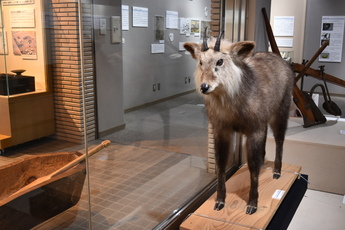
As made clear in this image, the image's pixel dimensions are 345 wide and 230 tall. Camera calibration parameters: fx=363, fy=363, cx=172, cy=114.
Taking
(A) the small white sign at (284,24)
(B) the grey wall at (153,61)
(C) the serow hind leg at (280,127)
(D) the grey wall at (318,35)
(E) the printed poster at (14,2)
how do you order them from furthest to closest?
(A) the small white sign at (284,24) < (D) the grey wall at (318,35) < (C) the serow hind leg at (280,127) < (B) the grey wall at (153,61) < (E) the printed poster at (14,2)

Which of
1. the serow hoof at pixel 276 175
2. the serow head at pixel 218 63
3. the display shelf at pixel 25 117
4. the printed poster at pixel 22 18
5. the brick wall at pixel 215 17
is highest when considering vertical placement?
the brick wall at pixel 215 17

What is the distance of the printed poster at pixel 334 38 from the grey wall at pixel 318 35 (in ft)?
0.17

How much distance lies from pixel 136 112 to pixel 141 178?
602 millimetres

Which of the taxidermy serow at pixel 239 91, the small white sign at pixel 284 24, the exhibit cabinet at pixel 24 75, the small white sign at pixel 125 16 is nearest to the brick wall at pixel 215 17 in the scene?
the taxidermy serow at pixel 239 91

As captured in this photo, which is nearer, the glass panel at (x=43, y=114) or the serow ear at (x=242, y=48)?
the glass panel at (x=43, y=114)

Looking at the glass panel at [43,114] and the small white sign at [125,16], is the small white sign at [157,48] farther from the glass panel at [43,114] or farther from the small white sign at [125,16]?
the glass panel at [43,114]

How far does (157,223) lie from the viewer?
111 inches

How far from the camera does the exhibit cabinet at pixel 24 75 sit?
1621 millimetres

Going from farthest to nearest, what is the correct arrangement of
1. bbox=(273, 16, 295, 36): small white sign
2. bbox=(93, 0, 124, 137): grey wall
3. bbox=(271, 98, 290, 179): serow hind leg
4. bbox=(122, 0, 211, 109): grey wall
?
1. bbox=(273, 16, 295, 36): small white sign
2. bbox=(271, 98, 290, 179): serow hind leg
3. bbox=(122, 0, 211, 109): grey wall
4. bbox=(93, 0, 124, 137): grey wall

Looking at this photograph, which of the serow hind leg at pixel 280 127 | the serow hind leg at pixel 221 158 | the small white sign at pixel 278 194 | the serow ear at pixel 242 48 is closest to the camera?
the serow ear at pixel 242 48

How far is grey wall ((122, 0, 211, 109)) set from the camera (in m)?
2.63

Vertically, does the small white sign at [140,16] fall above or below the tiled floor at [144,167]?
above

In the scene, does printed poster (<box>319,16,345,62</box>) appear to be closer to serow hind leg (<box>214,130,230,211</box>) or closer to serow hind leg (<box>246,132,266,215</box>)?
serow hind leg (<box>246,132,266,215</box>)

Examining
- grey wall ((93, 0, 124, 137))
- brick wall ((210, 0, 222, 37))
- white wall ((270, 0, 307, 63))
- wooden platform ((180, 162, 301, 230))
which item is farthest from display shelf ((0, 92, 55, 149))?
white wall ((270, 0, 307, 63))
